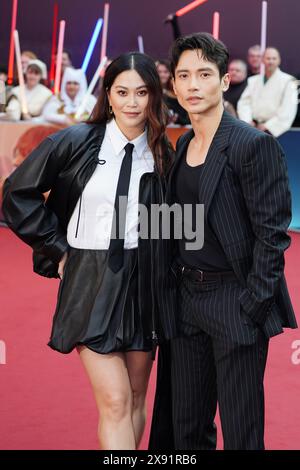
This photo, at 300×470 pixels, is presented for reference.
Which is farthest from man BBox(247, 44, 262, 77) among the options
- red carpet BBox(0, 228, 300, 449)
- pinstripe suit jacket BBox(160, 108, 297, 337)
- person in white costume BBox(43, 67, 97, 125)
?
pinstripe suit jacket BBox(160, 108, 297, 337)

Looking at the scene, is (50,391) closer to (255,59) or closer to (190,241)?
(190,241)

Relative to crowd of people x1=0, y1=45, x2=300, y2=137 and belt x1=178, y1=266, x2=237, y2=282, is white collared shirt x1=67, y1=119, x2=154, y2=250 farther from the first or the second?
crowd of people x1=0, y1=45, x2=300, y2=137

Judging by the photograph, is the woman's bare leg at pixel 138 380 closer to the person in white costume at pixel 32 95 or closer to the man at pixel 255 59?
the person in white costume at pixel 32 95

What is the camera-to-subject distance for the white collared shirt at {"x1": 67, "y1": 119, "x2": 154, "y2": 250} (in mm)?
2381

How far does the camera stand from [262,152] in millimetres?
2100

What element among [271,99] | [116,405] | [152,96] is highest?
[271,99]

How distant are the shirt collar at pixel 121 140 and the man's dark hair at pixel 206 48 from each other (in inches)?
11.4

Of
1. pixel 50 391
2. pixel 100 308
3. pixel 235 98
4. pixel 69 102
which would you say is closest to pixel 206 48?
pixel 100 308

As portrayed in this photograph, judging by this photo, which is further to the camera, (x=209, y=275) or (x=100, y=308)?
(x=100, y=308)

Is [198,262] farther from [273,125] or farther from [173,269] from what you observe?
[273,125]

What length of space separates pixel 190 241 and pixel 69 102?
19.1 feet

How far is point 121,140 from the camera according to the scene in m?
2.43

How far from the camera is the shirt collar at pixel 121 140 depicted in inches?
95.5
